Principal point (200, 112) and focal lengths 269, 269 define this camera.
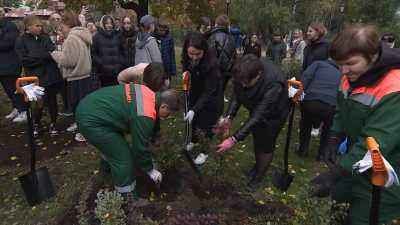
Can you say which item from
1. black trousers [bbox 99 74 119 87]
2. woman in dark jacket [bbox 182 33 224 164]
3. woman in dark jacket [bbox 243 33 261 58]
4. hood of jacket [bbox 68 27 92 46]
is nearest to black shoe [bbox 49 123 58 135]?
black trousers [bbox 99 74 119 87]

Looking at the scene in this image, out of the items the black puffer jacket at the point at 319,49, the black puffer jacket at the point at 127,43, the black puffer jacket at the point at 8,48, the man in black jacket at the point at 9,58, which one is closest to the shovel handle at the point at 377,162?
the black puffer jacket at the point at 319,49

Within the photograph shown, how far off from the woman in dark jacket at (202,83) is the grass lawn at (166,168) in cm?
44

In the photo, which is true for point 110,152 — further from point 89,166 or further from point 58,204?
point 89,166

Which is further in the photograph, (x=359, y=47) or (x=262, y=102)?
(x=262, y=102)

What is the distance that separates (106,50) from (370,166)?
4286mm

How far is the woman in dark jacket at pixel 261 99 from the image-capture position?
7.96 feet

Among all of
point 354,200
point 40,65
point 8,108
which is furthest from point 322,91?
point 8,108

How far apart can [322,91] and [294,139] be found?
5.17 feet

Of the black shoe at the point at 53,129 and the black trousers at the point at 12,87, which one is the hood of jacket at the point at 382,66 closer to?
the black shoe at the point at 53,129

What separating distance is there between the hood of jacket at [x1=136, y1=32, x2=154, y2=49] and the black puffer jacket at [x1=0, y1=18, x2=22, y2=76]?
2030 mm

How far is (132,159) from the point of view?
255 cm

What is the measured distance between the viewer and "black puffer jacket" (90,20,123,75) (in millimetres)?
4586

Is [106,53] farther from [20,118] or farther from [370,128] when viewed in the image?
[370,128]

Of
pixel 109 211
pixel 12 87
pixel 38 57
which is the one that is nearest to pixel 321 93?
pixel 109 211
